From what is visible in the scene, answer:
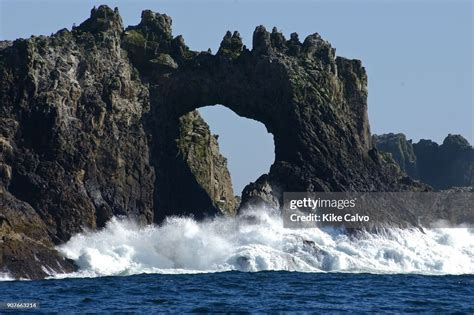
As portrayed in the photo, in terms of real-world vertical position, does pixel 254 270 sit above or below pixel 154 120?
below

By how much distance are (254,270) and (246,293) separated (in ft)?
59.7

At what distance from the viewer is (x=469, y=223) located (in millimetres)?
114625

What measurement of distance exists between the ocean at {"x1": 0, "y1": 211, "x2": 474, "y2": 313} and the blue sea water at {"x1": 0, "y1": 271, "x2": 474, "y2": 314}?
0.19ft

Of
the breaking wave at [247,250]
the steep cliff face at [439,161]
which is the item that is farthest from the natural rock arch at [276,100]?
the steep cliff face at [439,161]

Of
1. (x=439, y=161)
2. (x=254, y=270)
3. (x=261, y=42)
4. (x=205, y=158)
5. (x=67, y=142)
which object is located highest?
(x=261, y=42)

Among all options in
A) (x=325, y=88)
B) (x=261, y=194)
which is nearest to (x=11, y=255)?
(x=261, y=194)

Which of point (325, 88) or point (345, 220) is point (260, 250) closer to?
point (345, 220)

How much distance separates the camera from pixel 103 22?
339ft

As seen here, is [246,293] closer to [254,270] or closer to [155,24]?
[254,270]

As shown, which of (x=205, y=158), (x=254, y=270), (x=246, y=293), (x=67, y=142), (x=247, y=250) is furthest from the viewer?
(x=205, y=158)

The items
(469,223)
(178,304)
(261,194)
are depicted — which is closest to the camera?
(178,304)

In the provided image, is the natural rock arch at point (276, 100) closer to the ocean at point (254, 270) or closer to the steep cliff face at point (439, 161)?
the ocean at point (254, 270)

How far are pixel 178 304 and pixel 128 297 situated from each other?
12.7 ft

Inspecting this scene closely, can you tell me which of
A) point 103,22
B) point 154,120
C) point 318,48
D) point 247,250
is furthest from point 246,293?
point 318,48
